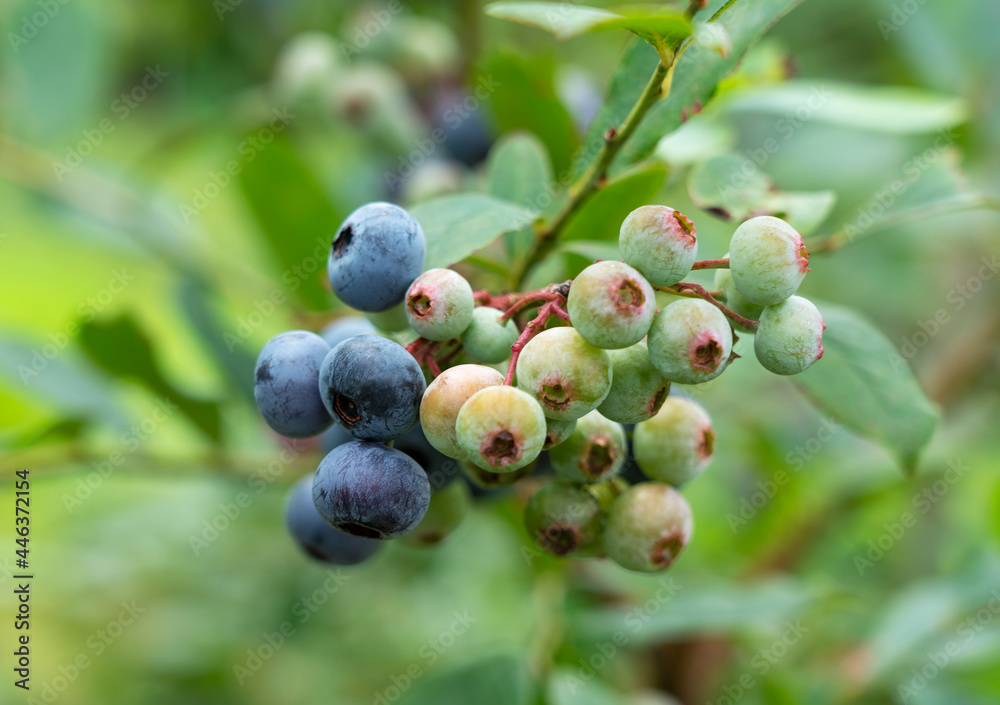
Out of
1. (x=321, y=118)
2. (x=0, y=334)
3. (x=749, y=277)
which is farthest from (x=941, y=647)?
(x=0, y=334)

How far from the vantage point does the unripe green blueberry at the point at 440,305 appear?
695mm

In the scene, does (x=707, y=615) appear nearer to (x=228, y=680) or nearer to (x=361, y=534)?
(x=361, y=534)

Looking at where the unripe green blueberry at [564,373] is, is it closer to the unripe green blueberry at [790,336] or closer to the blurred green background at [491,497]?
the unripe green blueberry at [790,336]

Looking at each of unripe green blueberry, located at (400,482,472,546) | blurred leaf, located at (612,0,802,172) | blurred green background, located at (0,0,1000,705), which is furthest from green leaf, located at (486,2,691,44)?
unripe green blueberry, located at (400,482,472,546)

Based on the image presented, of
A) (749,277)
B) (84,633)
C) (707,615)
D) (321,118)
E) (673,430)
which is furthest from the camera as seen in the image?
(84,633)

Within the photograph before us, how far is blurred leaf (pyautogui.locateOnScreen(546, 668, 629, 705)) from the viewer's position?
1255 mm

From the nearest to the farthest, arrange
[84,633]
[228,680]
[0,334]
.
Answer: [0,334] < [228,680] < [84,633]

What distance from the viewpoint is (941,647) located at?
1.56 metres

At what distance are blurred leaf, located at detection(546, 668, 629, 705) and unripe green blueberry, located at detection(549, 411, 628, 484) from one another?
63 cm

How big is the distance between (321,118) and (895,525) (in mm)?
1719

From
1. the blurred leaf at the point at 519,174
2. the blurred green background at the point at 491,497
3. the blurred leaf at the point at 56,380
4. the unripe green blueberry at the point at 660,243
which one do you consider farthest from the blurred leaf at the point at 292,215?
the unripe green blueberry at the point at 660,243

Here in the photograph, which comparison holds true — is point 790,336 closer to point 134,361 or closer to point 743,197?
point 743,197

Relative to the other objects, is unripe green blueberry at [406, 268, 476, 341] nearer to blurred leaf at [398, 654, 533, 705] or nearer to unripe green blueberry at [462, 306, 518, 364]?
unripe green blueberry at [462, 306, 518, 364]

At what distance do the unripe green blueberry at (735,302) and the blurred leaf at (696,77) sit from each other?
0.19 metres
